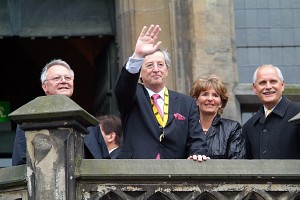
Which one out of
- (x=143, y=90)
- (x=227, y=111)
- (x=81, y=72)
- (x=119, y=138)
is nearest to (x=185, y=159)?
(x=143, y=90)

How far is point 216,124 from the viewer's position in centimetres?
888

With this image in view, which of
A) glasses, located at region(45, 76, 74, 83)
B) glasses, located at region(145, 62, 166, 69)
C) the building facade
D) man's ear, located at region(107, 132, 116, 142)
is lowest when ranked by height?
man's ear, located at region(107, 132, 116, 142)

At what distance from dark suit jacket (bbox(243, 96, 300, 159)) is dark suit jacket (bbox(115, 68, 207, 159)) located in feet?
1.86

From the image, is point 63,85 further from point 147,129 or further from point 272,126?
point 272,126

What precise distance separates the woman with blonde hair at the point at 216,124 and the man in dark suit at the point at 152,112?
0.33 meters

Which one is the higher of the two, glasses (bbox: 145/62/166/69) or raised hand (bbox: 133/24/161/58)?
raised hand (bbox: 133/24/161/58)

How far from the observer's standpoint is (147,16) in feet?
39.2

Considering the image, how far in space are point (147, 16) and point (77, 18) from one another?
3.10 feet

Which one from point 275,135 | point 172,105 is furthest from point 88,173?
point 275,135

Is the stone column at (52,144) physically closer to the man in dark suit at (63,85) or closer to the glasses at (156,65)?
the man in dark suit at (63,85)

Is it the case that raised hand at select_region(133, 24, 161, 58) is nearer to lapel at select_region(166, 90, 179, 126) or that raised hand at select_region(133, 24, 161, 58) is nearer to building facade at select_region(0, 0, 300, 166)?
lapel at select_region(166, 90, 179, 126)

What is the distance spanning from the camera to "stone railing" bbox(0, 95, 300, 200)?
25.0 feet

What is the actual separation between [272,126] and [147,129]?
99 cm

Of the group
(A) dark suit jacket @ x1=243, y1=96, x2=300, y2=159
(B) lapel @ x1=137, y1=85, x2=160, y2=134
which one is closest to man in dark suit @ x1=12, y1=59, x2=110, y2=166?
(B) lapel @ x1=137, y1=85, x2=160, y2=134
